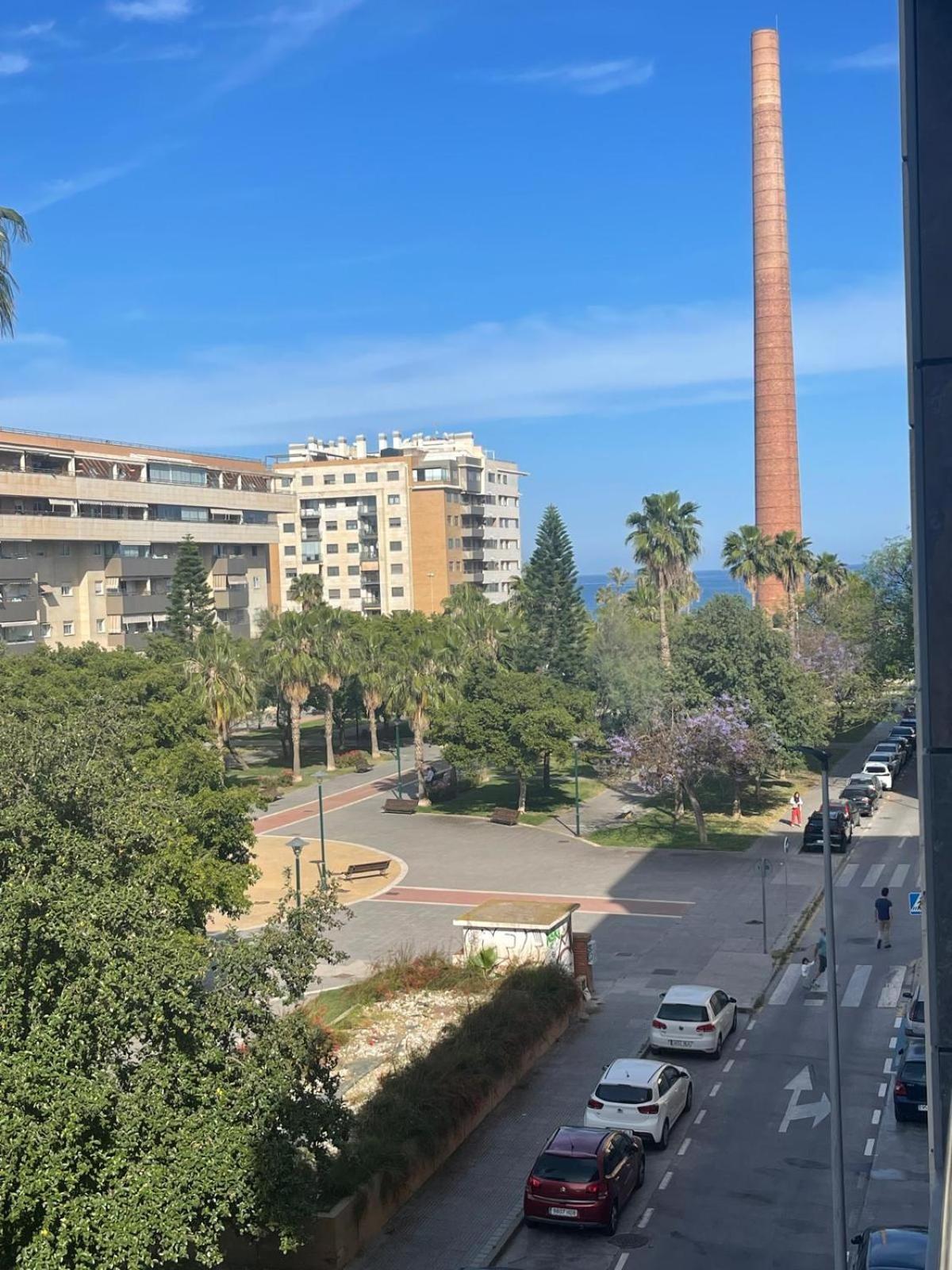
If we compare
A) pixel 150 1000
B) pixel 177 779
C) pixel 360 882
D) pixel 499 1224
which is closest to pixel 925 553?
pixel 150 1000

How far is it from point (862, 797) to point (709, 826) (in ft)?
20.9

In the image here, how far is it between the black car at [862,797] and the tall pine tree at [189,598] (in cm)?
3655

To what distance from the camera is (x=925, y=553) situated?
10164 millimetres

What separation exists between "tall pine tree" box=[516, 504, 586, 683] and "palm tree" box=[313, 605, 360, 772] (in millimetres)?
8990

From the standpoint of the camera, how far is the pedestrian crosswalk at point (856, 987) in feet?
91.4

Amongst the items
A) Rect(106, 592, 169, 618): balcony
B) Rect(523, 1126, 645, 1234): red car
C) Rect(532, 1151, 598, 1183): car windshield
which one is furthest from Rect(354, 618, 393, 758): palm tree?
Rect(532, 1151, 598, 1183): car windshield

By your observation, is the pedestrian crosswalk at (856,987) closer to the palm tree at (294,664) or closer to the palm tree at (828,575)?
the palm tree at (294,664)

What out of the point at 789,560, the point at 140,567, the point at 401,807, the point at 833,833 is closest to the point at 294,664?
the point at 401,807

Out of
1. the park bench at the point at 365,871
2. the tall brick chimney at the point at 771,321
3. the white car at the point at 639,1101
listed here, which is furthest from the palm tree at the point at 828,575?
the white car at the point at 639,1101

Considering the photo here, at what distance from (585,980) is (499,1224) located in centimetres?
1116

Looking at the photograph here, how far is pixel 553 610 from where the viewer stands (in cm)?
7262

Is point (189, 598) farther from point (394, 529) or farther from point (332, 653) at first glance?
point (394, 529)

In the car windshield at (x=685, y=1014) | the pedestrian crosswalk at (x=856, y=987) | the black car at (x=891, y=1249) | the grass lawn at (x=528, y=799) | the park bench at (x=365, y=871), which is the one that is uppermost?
the black car at (x=891, y=1249)

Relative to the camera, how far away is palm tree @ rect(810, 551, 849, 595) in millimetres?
88125
